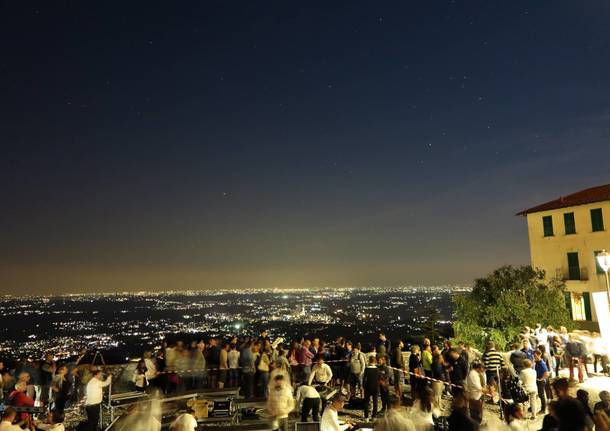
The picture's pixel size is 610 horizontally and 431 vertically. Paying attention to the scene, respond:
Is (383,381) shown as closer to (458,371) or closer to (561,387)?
(458,371)

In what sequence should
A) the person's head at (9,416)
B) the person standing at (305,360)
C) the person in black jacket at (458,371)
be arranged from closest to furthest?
1. the person's head at (9,416)
2. the person in black jacket at (458,371)
3. the person standing at (305,360)

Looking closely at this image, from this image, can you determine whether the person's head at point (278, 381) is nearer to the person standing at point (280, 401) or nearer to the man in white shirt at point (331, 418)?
the person standing at point (280, 401)

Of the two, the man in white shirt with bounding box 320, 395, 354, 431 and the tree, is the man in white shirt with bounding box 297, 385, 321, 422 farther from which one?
the tree

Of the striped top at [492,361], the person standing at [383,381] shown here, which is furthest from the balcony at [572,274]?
the person standing at [383,381]

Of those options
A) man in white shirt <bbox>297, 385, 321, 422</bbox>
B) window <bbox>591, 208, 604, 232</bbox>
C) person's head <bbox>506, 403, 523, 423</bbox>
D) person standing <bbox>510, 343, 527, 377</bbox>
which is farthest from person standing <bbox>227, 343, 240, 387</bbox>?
window <bbox>591, 208, 604, 232</bbox>

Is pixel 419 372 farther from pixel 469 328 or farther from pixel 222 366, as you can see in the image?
pixel 469 328

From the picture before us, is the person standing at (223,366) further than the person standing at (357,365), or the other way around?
the person standing at (223,366)

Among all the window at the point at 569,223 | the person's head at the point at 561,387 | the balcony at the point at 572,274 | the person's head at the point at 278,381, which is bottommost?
the person's head at the point at 278,381

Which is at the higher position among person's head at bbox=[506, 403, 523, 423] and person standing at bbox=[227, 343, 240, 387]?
person's head at bbox=[506, 403, 523, 423]
